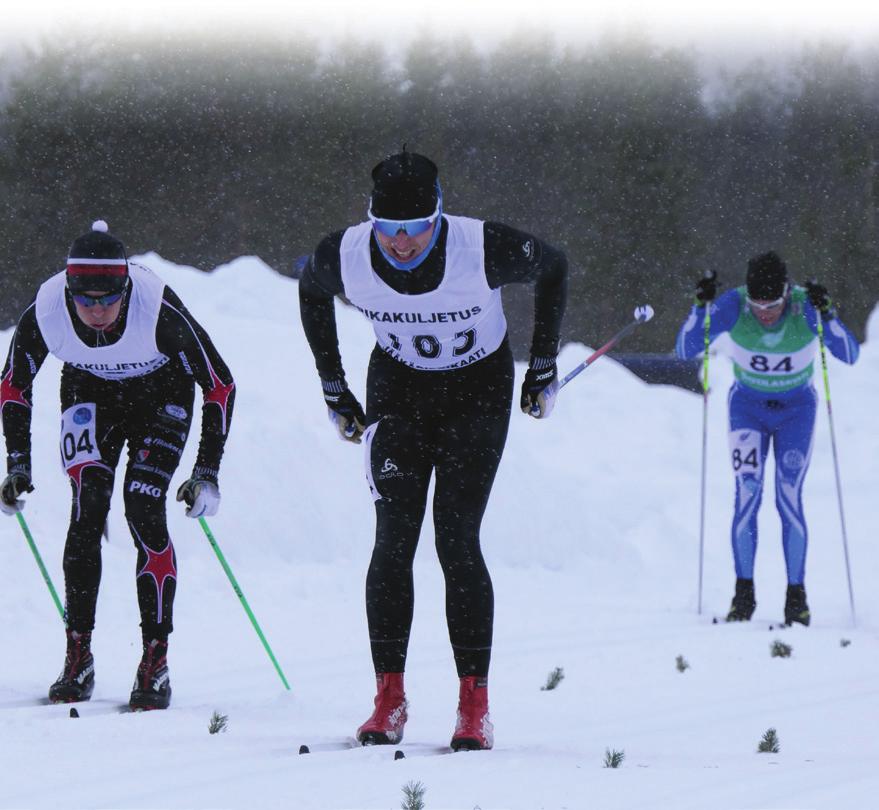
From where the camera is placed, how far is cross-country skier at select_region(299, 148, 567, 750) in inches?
168

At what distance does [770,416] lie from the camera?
28.9ft

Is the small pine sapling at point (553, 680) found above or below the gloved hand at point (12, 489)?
below

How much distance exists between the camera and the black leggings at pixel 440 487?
14.3 ft

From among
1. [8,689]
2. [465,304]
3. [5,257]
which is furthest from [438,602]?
[5,257]

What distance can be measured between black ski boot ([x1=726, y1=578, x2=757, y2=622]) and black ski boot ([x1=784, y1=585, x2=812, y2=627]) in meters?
0.22

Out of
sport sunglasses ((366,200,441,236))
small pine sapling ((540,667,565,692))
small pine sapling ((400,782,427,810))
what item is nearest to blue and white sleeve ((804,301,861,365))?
small pine sapling ((540,667,565,692))

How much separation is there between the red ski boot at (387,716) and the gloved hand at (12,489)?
1.99m

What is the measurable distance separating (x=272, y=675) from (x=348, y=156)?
19.3 metres

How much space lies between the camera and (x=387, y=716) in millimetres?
4359

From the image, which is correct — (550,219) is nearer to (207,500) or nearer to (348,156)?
(348,156)

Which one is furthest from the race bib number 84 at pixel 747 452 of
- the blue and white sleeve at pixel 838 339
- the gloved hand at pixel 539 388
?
the gloved hand at pixel 539 388

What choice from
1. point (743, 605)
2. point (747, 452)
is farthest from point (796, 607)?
point (747, 452)

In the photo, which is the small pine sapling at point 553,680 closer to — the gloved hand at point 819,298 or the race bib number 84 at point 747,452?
the race bib number 84 at point 747,452

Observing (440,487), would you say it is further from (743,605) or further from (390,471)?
(743,605)
